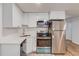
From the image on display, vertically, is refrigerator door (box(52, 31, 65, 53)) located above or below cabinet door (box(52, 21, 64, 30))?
below

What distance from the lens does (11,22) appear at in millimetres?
3314

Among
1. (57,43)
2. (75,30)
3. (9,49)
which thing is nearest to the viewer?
(9,49)

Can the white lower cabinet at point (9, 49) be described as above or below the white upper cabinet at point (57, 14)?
below

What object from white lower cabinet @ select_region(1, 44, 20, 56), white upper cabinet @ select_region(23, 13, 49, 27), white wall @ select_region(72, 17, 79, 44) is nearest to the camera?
white lower cabinet @ select_region(1, 44, 20, 56)

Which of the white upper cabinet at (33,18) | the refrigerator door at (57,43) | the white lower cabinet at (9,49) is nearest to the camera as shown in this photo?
the white lower cabinet at (9,49)

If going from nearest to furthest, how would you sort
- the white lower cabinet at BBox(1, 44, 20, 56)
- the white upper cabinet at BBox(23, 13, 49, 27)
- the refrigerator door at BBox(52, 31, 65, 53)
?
1. the white lower cabinet at BBox(1, 44, 20, 56)
2. the refrigerator door at BBox(52, 31, 65, 53)
3. the white upper cabinet at BBox(23, 13, 49, 27)

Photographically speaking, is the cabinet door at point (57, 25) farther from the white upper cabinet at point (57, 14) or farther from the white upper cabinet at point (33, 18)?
the white upper cabinet at point (33, 18)

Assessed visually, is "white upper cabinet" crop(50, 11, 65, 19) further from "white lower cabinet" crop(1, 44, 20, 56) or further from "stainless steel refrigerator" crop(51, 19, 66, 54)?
"white lower cabinet" crop(1, 44, 20, 56)

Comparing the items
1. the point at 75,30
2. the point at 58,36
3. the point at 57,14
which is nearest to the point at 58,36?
the point at 58,36

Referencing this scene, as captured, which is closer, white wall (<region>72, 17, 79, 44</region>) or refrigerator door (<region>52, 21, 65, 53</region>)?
refrigerator door (<region>52, 21, 65, 53</region>)

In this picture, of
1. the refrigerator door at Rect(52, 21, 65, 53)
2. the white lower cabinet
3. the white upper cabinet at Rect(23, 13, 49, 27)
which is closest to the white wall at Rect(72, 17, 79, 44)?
the refrigerator door at Rect(52, 21, 65, 53)

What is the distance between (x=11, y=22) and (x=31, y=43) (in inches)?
84.3

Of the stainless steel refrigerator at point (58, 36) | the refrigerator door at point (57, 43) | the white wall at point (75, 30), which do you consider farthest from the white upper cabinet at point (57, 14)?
the white wall at point (75, 30)

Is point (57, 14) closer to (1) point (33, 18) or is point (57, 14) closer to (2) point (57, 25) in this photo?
(2) point (57, 25)
